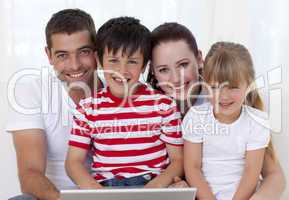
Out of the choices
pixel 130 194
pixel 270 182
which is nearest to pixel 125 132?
pixel 130 194

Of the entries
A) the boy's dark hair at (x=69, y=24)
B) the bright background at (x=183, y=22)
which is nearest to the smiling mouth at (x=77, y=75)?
the boy's dark hair at (x=69, y=24)

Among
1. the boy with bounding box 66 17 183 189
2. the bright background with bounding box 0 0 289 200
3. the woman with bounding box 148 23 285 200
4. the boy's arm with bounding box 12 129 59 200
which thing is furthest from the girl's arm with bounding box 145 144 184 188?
the bright background with bounding box 0 0 289 200

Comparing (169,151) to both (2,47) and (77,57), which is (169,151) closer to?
(77,57)

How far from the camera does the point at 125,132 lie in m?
1.62

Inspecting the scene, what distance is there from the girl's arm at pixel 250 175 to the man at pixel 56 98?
59cm

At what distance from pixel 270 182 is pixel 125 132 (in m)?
0.52

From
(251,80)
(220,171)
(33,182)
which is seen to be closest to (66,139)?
(33,182)

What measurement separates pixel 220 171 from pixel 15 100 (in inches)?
30.7

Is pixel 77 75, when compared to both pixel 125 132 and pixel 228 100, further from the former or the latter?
pixel 228 100

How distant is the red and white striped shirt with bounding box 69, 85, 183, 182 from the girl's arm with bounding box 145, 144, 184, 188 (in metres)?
0.03

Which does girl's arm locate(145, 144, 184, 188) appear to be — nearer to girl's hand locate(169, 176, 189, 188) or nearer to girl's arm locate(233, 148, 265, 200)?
girl's hand locate(169, 176, 189, 188)

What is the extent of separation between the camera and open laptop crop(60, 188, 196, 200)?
4.07ft

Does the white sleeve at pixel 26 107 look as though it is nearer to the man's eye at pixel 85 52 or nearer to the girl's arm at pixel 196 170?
the man's eye at pixel 85 52

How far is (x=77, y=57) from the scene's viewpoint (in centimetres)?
173
